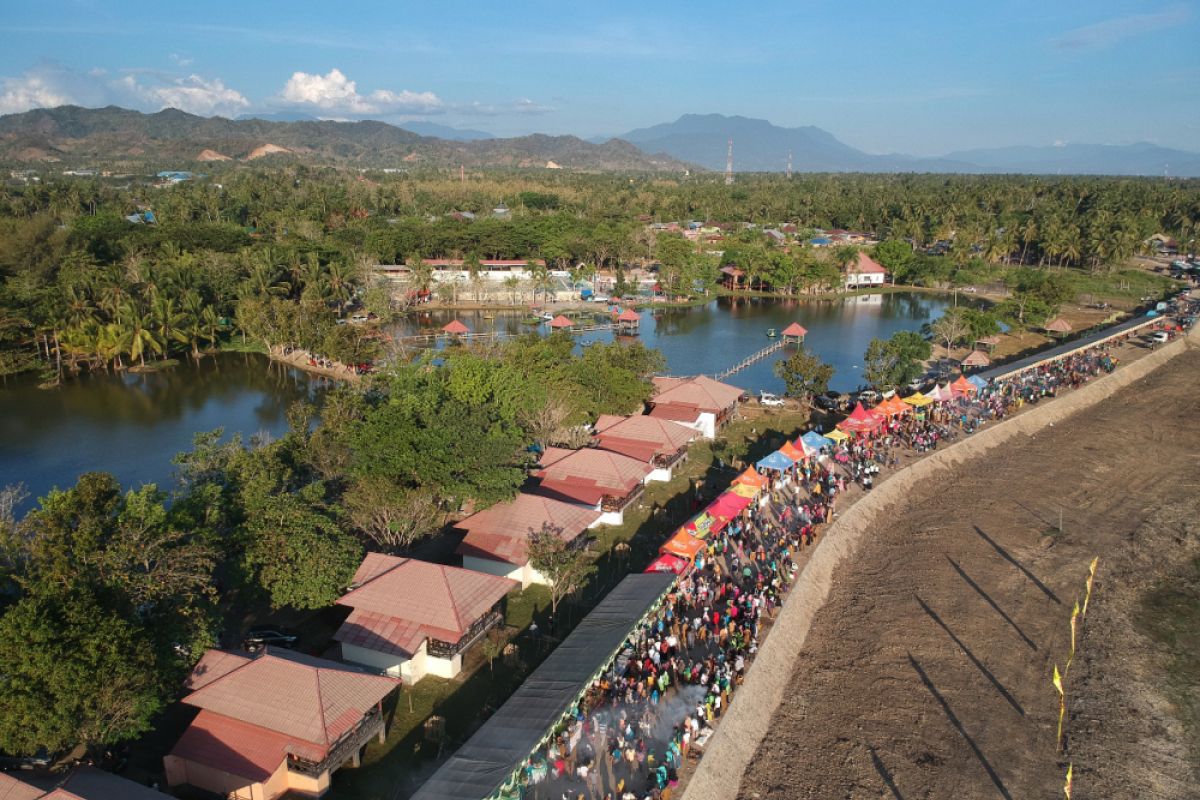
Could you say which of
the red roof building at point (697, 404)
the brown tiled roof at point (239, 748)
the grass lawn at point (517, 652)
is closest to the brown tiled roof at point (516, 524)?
the grass lawn at point (517, 652)

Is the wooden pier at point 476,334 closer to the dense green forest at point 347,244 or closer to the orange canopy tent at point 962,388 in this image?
the dense green forest at point 347,244

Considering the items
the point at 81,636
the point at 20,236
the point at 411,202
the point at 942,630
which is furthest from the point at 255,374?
the point at 411,202

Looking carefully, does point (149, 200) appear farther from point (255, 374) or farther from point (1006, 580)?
point (1006, 580)

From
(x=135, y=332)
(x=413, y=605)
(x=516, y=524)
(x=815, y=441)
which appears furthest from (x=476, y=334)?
(x=413, y=605)

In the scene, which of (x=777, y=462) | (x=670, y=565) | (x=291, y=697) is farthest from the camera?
(x=777, y=462)

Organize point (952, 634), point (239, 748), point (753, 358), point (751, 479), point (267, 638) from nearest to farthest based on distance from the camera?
point (239, 748), point (267, 638), point (952, 634), point (751, 479), point (753, 358)

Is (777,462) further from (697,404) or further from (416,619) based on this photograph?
(416,619)

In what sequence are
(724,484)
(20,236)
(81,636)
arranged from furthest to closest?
(20,236) < (724,484) < (81,636)

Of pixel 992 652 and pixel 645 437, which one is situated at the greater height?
pixel 645 437
